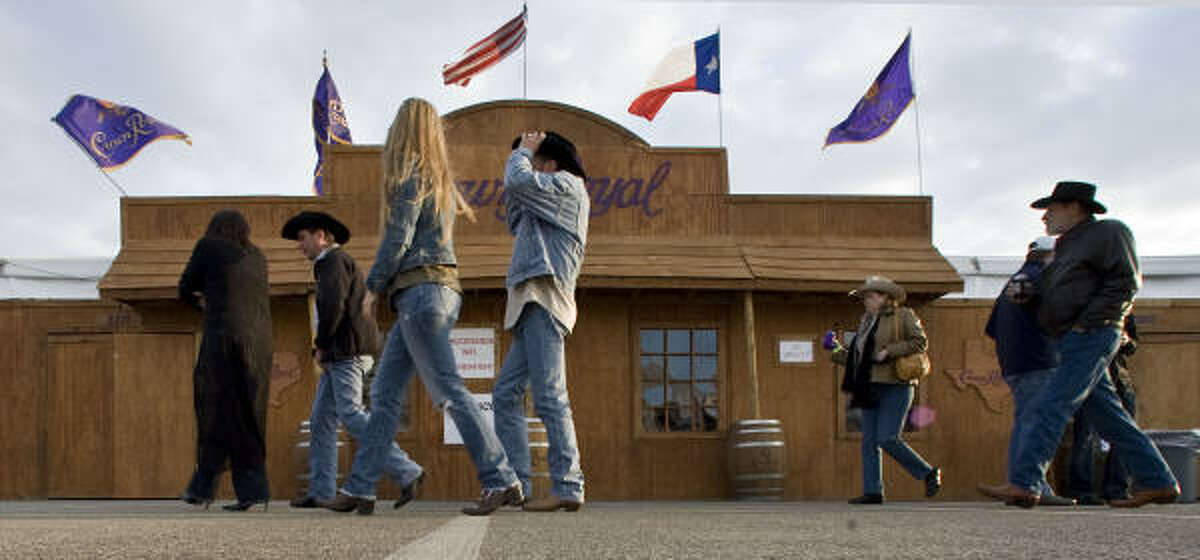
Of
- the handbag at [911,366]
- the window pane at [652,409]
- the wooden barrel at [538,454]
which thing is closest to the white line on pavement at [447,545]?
the handbag at [911,366]

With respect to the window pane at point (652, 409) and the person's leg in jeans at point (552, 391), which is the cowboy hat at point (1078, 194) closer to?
the person's leg in jeans at point (552, 391)

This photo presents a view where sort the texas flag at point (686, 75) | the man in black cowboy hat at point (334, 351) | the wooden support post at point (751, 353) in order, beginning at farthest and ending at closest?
the texas flag at point (686, 75) < the wooden support post at point (751, 353) < the man in black cowboy hat at point (334, 351)

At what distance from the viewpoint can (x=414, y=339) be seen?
5055 millimetres

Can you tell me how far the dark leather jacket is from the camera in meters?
5.58

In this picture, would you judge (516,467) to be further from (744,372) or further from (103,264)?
(103,264)

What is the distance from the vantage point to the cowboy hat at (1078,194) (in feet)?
19.5

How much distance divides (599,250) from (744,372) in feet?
6.58

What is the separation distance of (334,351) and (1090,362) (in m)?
3.74

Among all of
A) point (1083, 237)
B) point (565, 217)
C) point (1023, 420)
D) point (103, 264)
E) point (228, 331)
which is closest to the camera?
point (565, 217)

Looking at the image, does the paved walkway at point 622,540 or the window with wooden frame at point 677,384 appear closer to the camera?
the paved walkway at point 622,540

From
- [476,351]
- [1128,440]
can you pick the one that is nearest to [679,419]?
[476,351]

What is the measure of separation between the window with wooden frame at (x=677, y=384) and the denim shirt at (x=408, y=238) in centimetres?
776

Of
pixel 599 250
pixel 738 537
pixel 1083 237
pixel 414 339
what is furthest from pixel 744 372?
pixel 738 537

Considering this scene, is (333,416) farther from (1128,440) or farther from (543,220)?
(1128,440)
